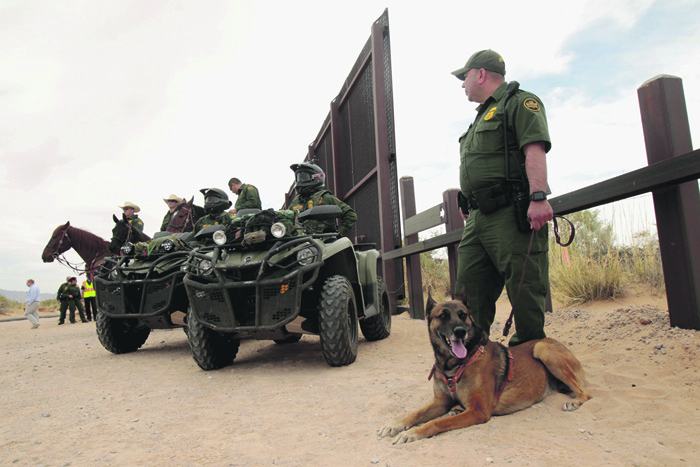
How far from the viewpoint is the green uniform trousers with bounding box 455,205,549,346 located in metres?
2.60

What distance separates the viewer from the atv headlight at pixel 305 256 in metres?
3.56

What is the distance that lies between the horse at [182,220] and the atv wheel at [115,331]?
2.96 meters

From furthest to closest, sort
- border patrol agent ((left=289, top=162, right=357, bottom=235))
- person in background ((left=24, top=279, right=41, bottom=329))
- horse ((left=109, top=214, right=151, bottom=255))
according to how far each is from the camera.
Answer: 1. person in background ((left=24, top=279, right=41, bottom=329))
2. horse ((left=109, top=214, right=151, bottom=255))
3. border patrol agent ((left=289, top=162, right=357, bottom=235))

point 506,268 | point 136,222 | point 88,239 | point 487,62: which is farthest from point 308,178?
point 88,239

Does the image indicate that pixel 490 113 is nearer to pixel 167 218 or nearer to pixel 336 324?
pixel 336 324

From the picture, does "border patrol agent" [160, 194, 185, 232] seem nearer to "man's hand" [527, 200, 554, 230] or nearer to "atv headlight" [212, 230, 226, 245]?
"atv headlight" [212, 230, 226, 245]

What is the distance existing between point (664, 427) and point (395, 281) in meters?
5.65

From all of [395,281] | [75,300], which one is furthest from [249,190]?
[75,300]

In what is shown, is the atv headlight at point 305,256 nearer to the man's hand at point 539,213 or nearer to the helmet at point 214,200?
the man's hand at point 539,213

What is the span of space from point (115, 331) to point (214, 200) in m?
2.10

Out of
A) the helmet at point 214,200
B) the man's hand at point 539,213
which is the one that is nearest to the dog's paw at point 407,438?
the man's hand at point 539,213

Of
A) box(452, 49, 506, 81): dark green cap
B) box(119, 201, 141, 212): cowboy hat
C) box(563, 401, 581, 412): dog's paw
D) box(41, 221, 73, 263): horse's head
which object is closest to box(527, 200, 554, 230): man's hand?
box(563, 401, 581, 412): dog's paw

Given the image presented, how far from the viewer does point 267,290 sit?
3.49 metres

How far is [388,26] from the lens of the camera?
7316 mm
